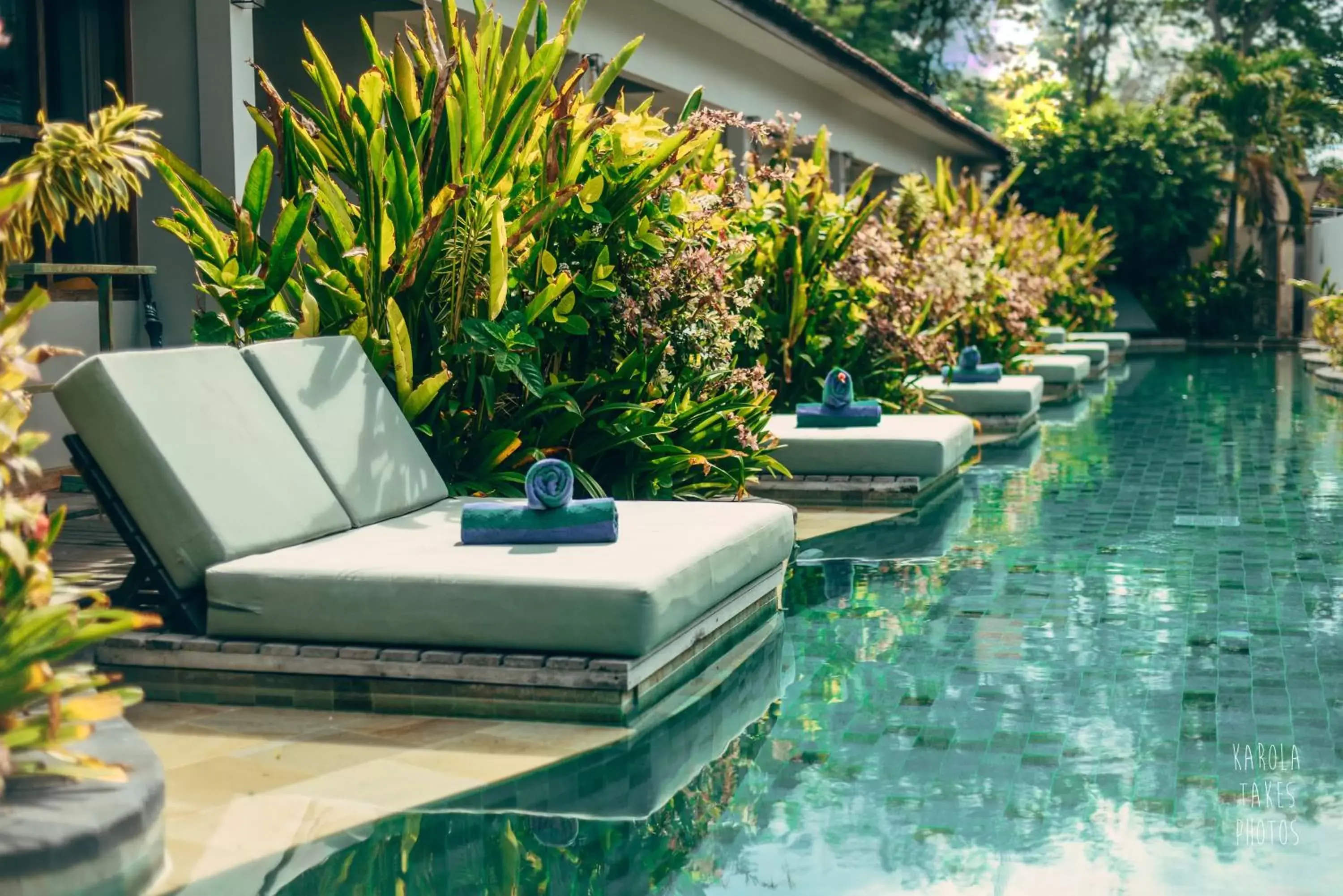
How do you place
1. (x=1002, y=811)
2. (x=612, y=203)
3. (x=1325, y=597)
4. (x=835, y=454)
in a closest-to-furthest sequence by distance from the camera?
1. (x=1002, y=811)
2. (x=1325, y=597)
3. (x=612, y=203)
4. (x=835, y=454)

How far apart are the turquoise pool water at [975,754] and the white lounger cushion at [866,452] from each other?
1.28 m

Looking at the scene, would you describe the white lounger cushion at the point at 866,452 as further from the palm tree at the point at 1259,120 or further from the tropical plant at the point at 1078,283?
the palm tree at the point at 1259,120

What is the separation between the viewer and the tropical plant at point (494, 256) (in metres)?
6.34

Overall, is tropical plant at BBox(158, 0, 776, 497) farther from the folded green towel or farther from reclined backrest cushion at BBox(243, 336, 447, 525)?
the folded green towel

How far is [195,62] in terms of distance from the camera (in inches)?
340

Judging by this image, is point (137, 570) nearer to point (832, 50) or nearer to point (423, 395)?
point (423, 395)

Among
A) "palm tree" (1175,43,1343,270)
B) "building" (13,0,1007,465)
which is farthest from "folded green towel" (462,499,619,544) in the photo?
"palm tree" (1175,43,1343,270)

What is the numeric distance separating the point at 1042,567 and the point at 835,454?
7.68 ft

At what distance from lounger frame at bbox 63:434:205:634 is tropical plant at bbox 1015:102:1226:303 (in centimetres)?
2876

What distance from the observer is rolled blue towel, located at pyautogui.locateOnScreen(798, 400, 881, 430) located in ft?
31.9

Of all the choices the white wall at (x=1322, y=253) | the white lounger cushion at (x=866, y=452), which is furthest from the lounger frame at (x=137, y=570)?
the white wall at (x=1322, y=253)

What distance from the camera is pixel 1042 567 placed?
7191 millimetres

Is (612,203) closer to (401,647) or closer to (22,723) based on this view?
(401,647)

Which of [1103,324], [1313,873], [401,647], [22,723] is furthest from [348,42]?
[1103,324]
